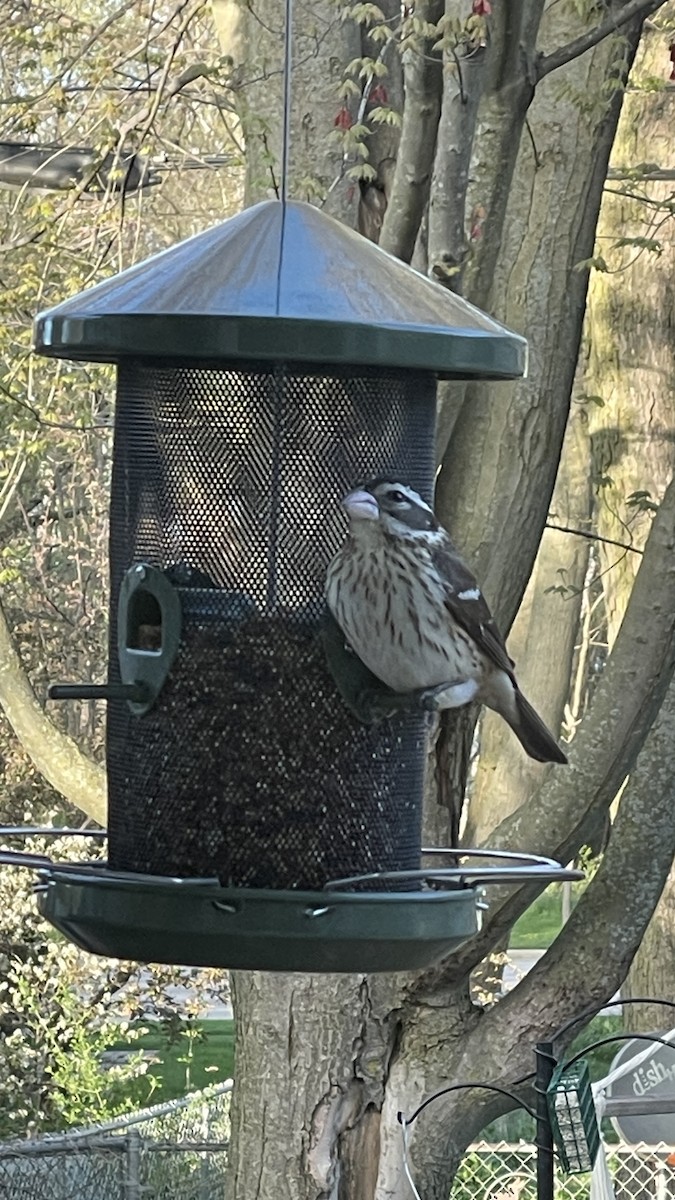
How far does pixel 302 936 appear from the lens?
274 cm

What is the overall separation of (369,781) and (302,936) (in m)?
0.43

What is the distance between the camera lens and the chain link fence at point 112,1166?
7.69 meters

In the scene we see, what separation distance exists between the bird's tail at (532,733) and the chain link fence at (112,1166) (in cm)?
453

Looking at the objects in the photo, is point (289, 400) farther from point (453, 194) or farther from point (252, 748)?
point (453, 194)

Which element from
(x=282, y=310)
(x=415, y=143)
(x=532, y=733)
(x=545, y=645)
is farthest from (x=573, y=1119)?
(x=545, y=645)

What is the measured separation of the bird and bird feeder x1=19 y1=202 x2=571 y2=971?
11 cm

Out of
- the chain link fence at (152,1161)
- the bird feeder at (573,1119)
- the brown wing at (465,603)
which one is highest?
the brown wing at (465,603)

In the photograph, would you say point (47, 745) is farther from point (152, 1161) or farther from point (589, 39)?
point (589, 39)

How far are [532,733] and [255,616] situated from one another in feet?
2.54

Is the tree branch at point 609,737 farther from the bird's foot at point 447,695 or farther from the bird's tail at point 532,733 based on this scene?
the bird's foot at point 447,695

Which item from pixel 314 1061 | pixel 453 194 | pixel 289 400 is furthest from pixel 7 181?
pixel 289 400

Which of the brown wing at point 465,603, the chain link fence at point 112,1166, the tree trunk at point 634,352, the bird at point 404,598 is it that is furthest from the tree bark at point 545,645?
the bird at point 404,598

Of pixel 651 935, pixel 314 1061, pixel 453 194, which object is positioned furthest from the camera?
pixel 651 935

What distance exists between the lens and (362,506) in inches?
112
